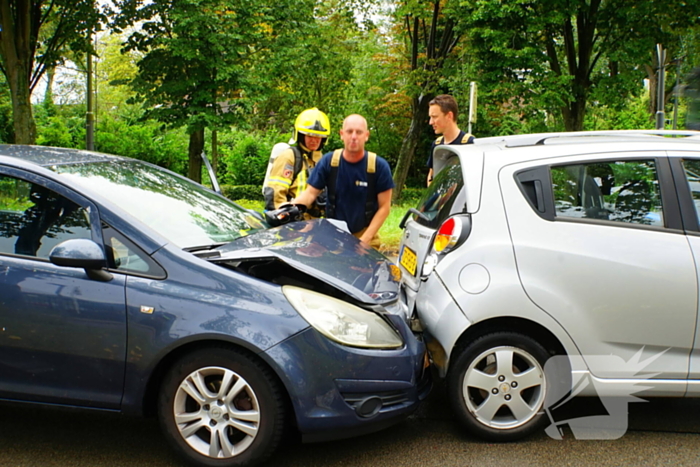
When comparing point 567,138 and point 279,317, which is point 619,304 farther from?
point 279,317

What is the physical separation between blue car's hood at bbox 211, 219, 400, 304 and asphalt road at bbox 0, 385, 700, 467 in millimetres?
815

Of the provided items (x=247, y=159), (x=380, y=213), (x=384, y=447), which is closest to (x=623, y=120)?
(x=247, y=159)

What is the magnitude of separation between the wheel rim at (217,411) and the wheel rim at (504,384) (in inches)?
45.9

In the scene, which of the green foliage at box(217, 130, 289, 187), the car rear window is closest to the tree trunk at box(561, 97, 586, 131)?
the green foliage at box(217, 130, 289, 187)

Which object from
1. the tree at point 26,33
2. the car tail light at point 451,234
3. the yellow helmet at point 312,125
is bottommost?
the car tail light at point 451,234

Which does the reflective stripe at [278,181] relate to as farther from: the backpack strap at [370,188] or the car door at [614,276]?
the car door at [614,276]

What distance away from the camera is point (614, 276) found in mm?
3438

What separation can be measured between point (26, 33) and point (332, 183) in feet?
34.8

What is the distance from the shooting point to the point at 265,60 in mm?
14055

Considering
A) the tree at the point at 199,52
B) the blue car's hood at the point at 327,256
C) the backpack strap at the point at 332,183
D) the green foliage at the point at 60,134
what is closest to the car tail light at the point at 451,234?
the blue car's hood at the point at 327,256

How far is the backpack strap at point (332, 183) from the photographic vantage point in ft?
16.5

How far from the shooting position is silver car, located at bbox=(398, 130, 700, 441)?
345cm

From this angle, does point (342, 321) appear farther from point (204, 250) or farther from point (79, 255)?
point (79, 255)

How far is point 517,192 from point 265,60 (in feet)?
37.2
